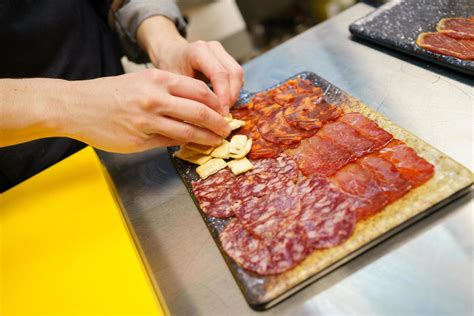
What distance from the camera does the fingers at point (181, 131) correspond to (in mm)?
1104

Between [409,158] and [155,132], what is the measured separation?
0.71 metres

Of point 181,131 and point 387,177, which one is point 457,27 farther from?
point 181,131

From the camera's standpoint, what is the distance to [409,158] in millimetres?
1000

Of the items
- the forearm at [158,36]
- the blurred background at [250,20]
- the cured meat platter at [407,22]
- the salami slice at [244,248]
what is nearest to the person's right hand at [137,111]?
the salami slice at [244,248]

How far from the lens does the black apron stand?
4.56ft

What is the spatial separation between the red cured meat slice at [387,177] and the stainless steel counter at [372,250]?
9cm

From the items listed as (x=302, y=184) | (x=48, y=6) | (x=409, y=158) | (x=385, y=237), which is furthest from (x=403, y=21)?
(x=48, y=6)

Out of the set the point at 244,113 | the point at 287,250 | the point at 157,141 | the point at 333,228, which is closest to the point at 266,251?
the point at 287,250

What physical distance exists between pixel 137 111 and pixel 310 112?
0.56 m

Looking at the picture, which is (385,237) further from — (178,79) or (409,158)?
(178,79)

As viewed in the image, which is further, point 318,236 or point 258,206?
point 258,206

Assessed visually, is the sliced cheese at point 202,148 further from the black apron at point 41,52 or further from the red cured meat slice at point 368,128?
the black apron at point 41,52

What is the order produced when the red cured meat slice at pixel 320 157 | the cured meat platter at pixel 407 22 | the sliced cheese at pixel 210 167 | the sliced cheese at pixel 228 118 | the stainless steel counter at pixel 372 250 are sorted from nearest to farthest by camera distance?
the stainless steel counter at pixel 372 250
the red cured meat slice at pixel 320 157
the sliced cheese at pixel 210 167
the sliced cheese at pixel 228 118
the cured meat platter at pixel 407 22

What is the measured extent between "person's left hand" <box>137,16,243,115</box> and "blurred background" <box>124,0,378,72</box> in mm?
1487
